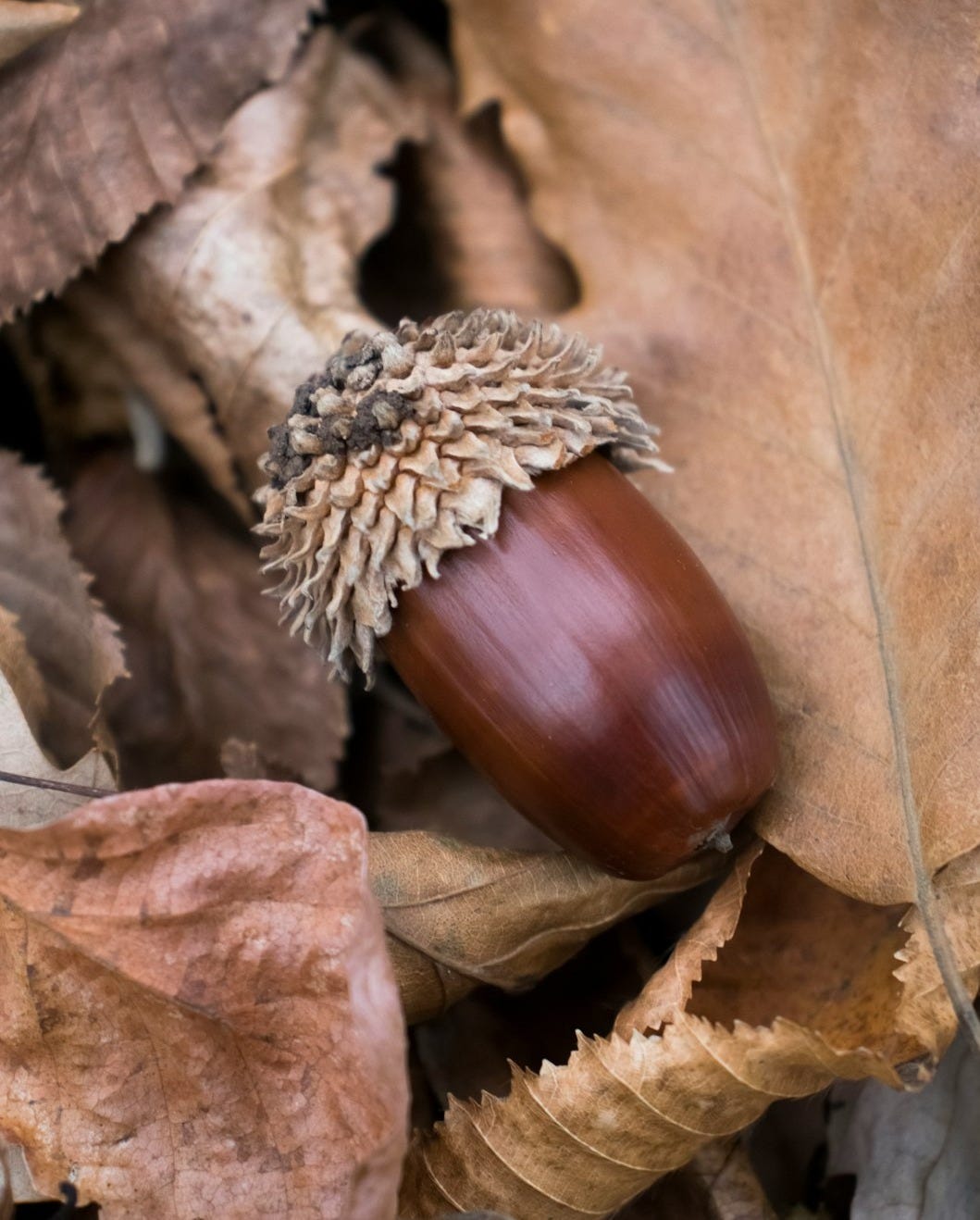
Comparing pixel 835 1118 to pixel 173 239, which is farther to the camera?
pixel 173 239

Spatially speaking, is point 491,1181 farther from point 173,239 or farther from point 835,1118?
point 173,239

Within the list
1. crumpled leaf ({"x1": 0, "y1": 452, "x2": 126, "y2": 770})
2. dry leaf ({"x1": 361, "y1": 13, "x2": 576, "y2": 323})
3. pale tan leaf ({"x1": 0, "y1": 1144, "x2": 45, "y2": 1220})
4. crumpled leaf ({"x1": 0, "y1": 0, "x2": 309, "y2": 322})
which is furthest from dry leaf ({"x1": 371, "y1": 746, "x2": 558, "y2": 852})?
crumpled leaf ({"x1": 0, "y1": 0, "x2": 309, "y2": 322})

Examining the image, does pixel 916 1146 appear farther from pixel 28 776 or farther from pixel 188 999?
pixel 28 776

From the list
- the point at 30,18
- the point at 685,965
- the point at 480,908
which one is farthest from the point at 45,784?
the point at 30,18

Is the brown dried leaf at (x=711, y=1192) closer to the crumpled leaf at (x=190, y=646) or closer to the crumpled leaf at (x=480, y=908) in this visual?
the crumpled leaf at (x=480, y=908)

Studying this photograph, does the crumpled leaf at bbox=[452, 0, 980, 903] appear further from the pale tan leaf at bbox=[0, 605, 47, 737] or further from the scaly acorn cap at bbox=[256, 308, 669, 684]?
the pale tan leaf at bbox=[0, 605, 47, 737]

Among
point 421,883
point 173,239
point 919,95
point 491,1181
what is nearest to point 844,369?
point 919,95

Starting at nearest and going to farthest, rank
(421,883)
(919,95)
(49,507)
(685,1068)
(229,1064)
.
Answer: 1. (685,1068)
2. (229,1064)
3. (421,883)
4. (919,95)
5. (49,507)
